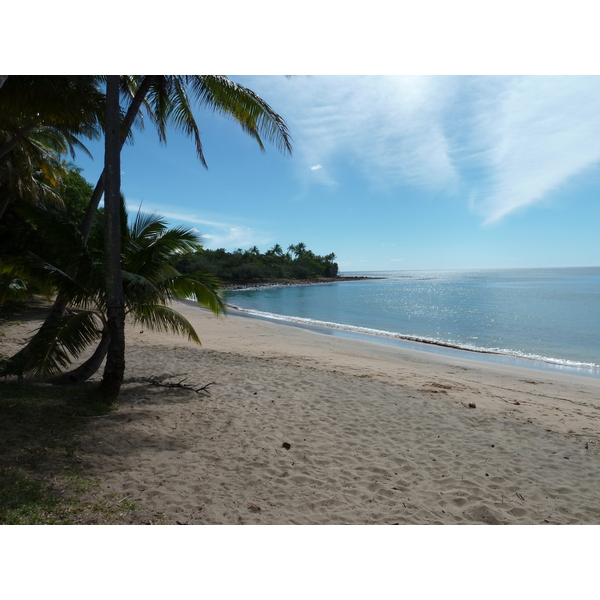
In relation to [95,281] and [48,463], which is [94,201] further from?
[48,463]

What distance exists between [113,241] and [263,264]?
8218 centimetres

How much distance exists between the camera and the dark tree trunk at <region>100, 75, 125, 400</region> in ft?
15.4

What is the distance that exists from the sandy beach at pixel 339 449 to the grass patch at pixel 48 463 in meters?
0.16

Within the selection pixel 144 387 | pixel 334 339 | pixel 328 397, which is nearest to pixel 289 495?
pixel 328 397

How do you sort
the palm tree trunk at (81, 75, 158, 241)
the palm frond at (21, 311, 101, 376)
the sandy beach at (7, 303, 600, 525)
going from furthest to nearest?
1. the palm tree trunk at (81, 75, 158, 241)
2. the palm frond at (21, 311, 101, 376)
3. the sandy beach at (7, 303, 600, 525)

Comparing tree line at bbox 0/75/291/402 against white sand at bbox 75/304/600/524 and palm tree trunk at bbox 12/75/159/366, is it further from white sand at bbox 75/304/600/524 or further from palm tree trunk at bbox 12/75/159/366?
white sand at bbox 75/304/600/524

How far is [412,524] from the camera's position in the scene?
2973mm

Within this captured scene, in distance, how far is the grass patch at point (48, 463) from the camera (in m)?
2.55

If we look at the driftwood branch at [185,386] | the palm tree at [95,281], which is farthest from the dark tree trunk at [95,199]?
the driftwood branch at [185,386]

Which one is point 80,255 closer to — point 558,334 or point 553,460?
point 553,460

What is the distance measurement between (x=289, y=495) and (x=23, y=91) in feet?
20.3

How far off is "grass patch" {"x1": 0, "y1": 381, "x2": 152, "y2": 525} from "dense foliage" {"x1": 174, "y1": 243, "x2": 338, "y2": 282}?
4715 centimetres

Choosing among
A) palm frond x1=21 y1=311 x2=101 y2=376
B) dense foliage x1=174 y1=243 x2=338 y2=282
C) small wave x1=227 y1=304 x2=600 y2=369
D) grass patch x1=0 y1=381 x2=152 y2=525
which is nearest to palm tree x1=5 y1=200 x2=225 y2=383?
palm frond x1=21 y1=311 x2=101 y2=376

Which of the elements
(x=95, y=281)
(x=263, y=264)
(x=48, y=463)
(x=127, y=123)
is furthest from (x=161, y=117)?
(x=263, y=264)
